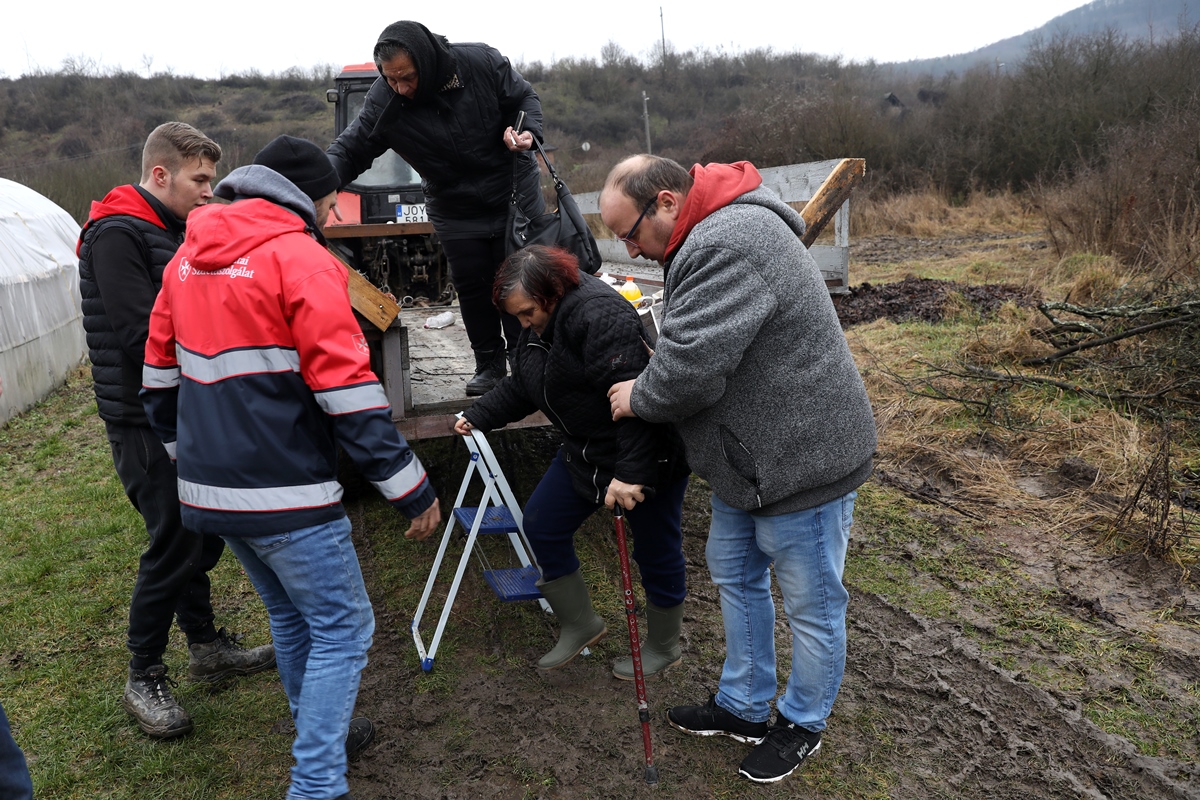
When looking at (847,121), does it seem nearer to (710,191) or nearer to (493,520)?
(493,520)

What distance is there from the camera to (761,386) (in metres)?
2.35

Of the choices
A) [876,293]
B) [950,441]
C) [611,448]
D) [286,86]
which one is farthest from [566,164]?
[611,448]

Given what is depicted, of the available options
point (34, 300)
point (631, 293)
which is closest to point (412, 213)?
point (34, 300)

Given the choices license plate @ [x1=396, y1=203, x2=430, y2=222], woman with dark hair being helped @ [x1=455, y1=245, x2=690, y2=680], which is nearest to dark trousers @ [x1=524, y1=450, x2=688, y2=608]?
woman with dark hair being helped @ [x1=455, y1=245, x2=690, y2=680]

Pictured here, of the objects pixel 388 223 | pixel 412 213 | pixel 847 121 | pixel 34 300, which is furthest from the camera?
pixel 847 121

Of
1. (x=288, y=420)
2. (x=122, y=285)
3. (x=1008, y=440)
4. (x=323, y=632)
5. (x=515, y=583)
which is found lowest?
(x=1008, y=440)

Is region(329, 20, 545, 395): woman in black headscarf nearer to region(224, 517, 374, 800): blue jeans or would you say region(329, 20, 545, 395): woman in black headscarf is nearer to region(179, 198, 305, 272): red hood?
region(179, 198, 305, 272): red hood

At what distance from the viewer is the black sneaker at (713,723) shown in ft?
9.31

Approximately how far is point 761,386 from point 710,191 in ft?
1.87

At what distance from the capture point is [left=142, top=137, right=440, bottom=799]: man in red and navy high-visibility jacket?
2.16 m

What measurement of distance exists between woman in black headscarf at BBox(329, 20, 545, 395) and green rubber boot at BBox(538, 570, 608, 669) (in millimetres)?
1370

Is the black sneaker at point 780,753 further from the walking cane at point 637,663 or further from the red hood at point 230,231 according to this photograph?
the red hood at point 230,231

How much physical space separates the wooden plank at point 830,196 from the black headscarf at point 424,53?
2.12 metres

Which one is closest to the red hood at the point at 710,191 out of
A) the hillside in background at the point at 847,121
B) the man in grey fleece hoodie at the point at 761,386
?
the man in grey fleece hoodie at the point at 761,386
